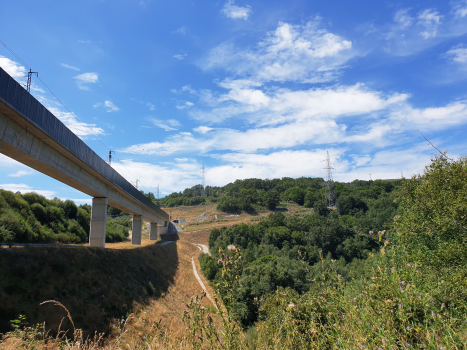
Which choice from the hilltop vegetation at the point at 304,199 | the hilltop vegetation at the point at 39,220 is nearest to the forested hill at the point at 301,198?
the hilltop vegetation at the point at 304,199

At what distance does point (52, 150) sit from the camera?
15805mm

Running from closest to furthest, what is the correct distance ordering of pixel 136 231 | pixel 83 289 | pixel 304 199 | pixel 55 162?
pixel 83 289
pixel 55 162
pixel 136 231
pixel 304 199

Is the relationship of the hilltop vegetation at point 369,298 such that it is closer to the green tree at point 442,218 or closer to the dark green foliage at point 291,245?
the green tree at point 442,218

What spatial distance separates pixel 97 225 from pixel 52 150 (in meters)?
9.81

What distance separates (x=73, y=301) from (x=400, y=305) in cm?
1425

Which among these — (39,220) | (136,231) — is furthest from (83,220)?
(39,220)

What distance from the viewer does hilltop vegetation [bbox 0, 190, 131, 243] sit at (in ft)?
64.5

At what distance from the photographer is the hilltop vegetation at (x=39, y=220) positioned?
774 inches

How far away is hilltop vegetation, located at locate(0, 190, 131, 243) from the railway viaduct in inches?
196

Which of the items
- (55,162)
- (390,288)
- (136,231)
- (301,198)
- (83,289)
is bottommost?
(83,289)

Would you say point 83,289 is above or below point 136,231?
below

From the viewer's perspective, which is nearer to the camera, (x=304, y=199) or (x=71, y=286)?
(x=71, y=286)

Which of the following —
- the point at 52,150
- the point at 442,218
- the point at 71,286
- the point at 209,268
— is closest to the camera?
the point at 442,218

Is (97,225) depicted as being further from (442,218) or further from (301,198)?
(301,198)
